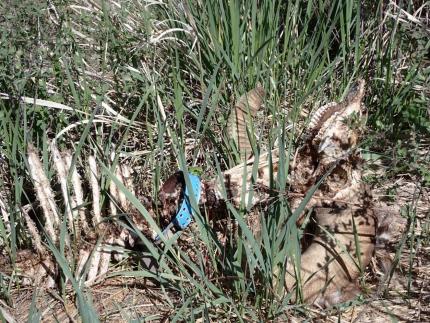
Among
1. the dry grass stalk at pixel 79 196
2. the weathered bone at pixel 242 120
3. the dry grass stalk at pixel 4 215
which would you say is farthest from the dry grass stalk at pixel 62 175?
the weathered bone at pixel 242 120

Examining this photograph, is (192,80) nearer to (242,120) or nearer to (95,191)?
(242,120)

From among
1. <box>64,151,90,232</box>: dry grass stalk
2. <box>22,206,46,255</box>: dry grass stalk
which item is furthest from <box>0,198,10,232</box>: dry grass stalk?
<box>64,151,90,232</box>: dry grass stalk

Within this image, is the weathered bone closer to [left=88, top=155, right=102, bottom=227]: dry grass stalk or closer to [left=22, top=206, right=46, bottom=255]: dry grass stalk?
[left=88, top=155, right=102, bottom=227]: dry grass stalk

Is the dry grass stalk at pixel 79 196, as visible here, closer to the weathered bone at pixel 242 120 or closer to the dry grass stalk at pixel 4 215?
the dry grass stalk at pixel 4 215

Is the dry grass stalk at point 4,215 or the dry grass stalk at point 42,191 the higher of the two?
the dry grass stalk at point 42,191

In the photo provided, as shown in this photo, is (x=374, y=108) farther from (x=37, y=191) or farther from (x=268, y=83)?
(x=37, y=191)

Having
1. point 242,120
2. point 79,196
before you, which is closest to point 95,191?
point 79,196

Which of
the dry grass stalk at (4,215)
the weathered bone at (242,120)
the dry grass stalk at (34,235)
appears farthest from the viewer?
the weathered bone at (242,120)

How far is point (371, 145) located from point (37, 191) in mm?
1174

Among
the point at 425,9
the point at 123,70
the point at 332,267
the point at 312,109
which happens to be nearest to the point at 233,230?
the point at 332,267

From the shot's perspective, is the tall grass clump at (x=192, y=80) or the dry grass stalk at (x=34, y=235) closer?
the dry grass stalk at (x=34, y=235)

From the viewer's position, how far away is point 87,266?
6.66 feet

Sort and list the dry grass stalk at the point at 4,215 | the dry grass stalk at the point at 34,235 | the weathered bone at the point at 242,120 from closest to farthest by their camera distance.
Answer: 1. the dry grass stalk at the point at 34,235
2. the dry grass stalk at the point at 4,215
3. the weathered bone at the point at 242,120

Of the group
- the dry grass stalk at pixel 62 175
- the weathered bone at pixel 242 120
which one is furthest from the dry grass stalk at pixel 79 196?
the weathered bone at pixel 242 120
